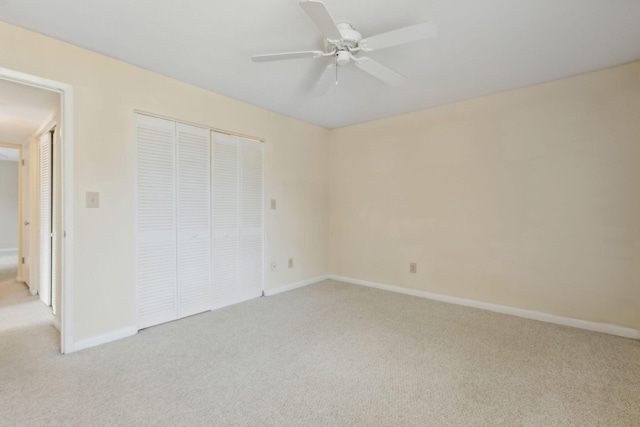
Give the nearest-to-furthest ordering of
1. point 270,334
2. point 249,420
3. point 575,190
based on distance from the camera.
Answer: point 249,420 < point 270,334 < point 575,190

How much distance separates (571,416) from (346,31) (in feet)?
8.38

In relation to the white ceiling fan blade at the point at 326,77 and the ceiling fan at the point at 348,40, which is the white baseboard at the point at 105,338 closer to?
the ceiling fan at the point at 348,40

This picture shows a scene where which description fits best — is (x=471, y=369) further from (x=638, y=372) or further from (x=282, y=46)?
(x=282, y=46)

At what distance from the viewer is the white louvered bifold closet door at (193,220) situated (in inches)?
115

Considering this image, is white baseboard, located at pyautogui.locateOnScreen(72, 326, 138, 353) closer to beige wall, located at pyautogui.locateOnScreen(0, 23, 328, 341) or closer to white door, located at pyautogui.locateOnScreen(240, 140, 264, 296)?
beige wall, located at pyautogui.locateOnScreen(0, 23, 328, 341)

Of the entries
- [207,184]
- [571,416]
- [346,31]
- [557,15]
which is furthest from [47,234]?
[557,15]

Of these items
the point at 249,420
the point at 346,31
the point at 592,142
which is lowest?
the point at 249,420

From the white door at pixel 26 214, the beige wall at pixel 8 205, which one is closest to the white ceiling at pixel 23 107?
the white door at pixel 26 214

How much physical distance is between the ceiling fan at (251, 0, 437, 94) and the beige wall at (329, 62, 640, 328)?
1.57m

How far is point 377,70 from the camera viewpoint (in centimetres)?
213

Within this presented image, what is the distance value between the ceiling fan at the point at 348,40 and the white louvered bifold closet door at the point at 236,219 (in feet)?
4.74

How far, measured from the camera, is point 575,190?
2.76 meters

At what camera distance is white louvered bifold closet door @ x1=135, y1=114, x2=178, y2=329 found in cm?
263

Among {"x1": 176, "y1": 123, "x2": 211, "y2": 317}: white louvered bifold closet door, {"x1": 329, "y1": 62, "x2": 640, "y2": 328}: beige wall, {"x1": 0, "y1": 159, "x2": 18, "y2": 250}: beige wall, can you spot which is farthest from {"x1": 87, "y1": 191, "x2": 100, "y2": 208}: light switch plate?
{"x1": 0, "y1": 159, "x2": 18, "y2": 250}: beige wall
